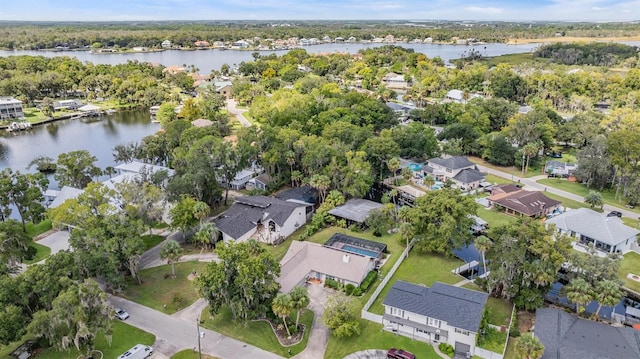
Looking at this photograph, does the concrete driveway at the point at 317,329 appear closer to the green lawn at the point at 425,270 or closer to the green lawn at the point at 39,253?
the green lawn at the point at 425,270

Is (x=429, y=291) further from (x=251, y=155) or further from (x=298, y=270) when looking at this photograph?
(x=251, y=155)

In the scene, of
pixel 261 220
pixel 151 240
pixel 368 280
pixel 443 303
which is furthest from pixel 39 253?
pixel 443 303

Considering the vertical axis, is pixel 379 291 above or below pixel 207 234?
below

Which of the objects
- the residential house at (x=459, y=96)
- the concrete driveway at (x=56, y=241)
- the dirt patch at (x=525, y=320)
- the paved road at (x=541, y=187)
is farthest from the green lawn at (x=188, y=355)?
the residential house at (x=459, y=96)

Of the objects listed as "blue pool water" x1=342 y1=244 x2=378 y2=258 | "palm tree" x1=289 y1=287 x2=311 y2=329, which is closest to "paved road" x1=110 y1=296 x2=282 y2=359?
"palm tree" x1=289 y1=287 x2=311 y2=329

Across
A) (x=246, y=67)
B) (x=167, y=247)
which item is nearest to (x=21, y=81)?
(x=246, y=67)

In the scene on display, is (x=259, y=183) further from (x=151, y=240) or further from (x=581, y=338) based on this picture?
(x=581, y=338)
